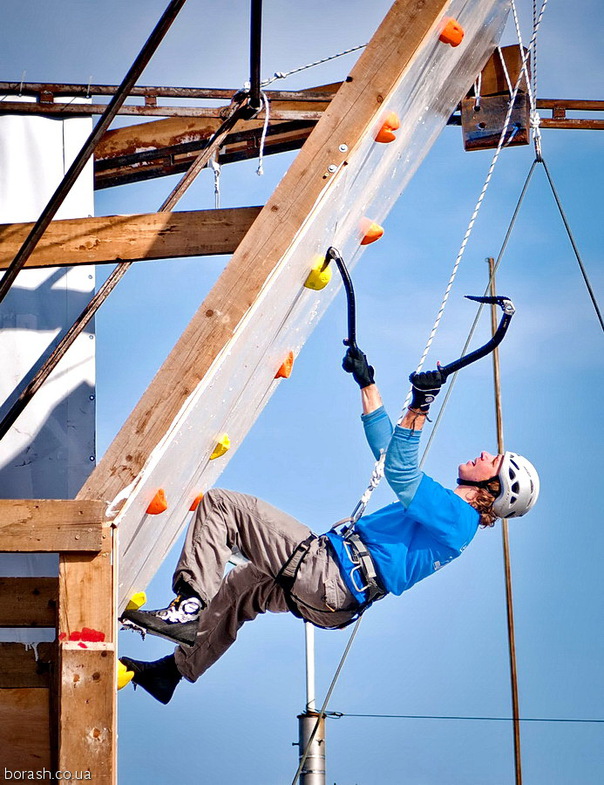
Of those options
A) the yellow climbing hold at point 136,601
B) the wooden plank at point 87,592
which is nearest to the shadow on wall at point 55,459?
the yellow climbing hold at point 136,601

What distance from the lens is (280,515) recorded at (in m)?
4.99

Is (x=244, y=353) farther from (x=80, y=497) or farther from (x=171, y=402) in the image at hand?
(x=80, y=497)

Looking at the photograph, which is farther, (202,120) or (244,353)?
(202,120)

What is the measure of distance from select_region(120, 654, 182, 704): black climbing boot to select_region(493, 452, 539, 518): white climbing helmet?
1677 mm

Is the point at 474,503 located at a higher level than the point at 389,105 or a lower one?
lower

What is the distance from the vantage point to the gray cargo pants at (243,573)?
4.71 m

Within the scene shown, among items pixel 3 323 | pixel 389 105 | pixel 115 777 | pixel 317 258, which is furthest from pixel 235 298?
pixel 3 323

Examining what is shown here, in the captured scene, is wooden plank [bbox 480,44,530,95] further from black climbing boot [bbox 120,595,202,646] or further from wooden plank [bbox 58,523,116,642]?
wooden plank [bbox 58,523,116,642]

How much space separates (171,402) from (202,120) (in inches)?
136

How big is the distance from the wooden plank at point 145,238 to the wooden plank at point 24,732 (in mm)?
1777

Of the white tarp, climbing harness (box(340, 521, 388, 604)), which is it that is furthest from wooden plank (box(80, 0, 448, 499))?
the white tarp

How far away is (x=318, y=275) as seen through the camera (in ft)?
15.3

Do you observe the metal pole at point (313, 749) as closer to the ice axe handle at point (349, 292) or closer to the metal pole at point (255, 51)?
the ice axe handle at point (349, 292)

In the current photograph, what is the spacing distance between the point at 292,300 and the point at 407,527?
46.1 inches
